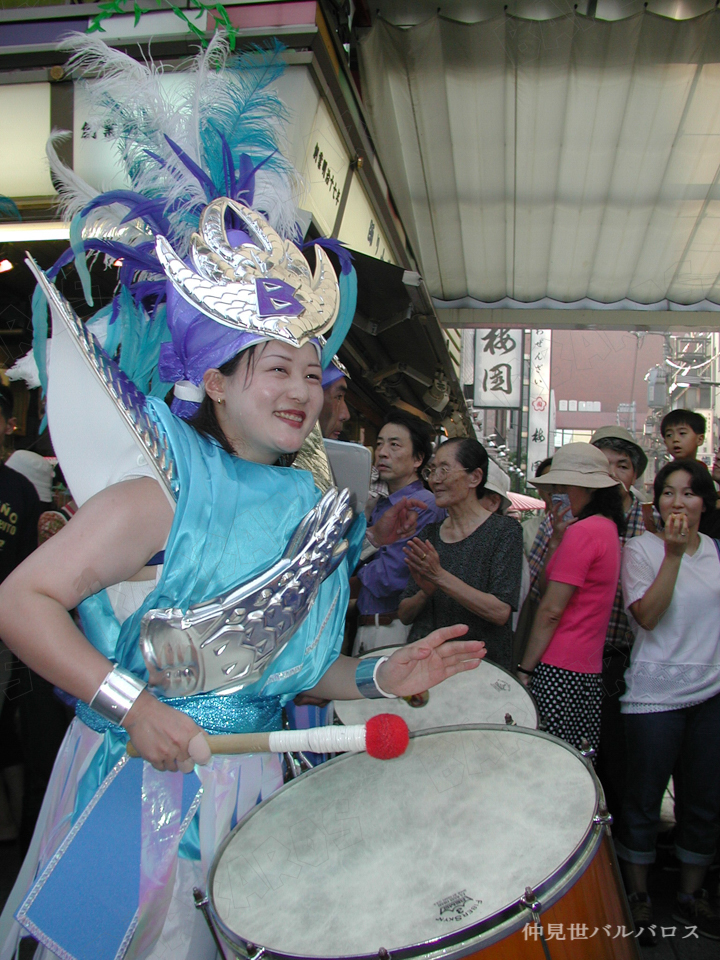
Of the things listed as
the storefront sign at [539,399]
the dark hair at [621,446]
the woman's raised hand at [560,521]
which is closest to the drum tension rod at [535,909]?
the woman's raised hand at [560,521]

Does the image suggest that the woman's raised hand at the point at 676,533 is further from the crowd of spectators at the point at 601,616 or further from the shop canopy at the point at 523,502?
the shop canopy at the point at 523,502

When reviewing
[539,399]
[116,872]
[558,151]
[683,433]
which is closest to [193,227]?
[116,872]

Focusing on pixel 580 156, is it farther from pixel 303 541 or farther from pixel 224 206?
pixel 303 541

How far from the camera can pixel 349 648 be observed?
278cm

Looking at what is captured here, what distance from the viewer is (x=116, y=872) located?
988 millimetres

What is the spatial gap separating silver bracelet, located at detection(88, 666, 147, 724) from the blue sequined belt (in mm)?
155

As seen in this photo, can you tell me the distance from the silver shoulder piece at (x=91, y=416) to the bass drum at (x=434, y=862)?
0.55 meters

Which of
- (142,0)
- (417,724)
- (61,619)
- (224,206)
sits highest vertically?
(142,0)

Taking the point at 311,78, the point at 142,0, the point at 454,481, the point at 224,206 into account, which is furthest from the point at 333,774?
the point at 142,0

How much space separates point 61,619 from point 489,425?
8.21 m

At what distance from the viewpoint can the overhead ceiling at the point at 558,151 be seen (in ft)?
8.30

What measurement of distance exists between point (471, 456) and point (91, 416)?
140 cm

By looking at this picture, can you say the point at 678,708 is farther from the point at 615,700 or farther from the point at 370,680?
the point at 370,680

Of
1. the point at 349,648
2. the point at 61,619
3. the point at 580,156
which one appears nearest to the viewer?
the point at 61,619
